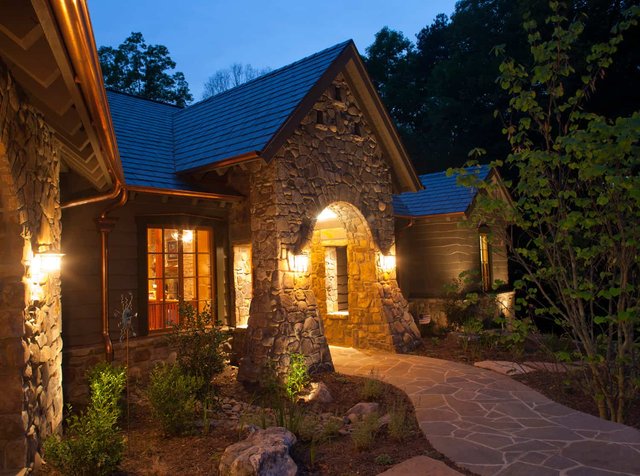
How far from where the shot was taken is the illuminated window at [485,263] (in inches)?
A: 535

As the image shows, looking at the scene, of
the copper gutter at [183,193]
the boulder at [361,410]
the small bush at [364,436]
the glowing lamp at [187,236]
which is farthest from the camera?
the glowing lamp at [187,236]

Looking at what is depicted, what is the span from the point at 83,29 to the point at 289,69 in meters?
7.61

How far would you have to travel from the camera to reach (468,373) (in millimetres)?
7723

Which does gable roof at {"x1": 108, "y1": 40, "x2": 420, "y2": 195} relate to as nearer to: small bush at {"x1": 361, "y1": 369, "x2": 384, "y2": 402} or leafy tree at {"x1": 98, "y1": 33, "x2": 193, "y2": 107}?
small bush at {"x1": 361, "y1": 369, "x2": 384, "y2": 402}

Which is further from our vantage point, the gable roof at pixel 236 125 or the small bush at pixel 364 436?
the gable roof at pixel 236 125

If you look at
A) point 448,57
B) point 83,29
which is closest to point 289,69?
point 83,29

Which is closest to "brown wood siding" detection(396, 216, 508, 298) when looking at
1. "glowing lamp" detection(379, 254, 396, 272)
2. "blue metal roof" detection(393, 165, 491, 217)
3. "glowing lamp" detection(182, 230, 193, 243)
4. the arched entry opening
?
"blue metal roof" detection(393, 165, 491, 217)

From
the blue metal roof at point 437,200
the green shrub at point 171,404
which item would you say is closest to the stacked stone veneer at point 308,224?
the green shrub at point 171,404

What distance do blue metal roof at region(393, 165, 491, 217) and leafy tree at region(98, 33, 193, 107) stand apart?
1506 cm

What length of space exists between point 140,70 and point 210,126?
16.9 meters

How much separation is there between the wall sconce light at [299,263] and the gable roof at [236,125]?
1711mm

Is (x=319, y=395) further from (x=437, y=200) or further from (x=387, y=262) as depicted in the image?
(x=437, y=200)

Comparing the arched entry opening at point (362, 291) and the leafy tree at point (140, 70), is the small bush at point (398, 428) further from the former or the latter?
the leafy tree at point (140, 70)

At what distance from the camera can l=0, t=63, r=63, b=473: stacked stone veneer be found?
3.48 m
